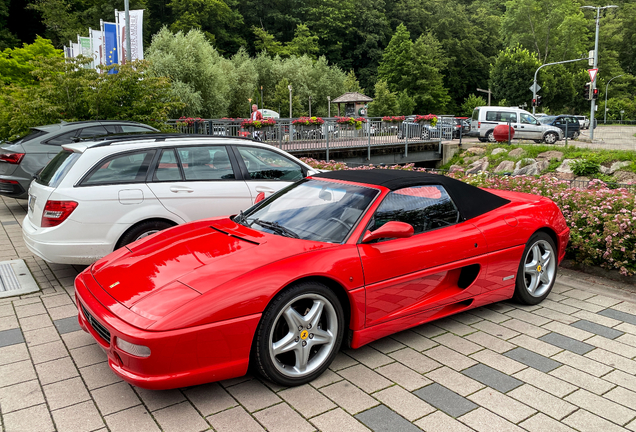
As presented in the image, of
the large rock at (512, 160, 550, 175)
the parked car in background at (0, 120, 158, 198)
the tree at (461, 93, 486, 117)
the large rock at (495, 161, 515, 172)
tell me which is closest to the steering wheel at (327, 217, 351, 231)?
the parked car in background at (0, 120, 158, 198)

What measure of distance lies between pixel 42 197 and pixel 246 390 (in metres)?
3.50

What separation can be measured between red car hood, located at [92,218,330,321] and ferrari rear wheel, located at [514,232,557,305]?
7.34 feet

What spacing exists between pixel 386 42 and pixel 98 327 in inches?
3385

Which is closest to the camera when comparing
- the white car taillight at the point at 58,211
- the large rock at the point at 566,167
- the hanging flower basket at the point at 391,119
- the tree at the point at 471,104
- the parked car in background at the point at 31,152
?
the white car taillight at the point at 58,211

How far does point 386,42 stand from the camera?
8300 centimetres

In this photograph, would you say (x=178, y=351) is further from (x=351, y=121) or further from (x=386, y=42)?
(x=386, y=42)

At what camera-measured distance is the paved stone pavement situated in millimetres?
2949

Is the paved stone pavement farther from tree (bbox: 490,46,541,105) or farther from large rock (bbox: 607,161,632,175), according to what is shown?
tree (bbox: 490,46,541,105)

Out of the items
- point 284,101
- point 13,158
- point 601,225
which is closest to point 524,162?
point 601,225

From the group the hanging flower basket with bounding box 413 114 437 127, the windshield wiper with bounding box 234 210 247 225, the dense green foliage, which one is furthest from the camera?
the dense green foliage

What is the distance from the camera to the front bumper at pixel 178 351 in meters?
2.85

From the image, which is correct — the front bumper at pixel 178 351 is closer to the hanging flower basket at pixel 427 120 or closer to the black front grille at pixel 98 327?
the black front grille at pixel 98 327

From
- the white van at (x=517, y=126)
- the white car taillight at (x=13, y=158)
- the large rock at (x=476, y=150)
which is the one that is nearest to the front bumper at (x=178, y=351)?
the white car taillight at (x=13, y=158)

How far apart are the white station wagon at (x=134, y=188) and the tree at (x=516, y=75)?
53.7m
